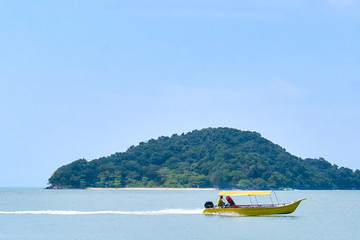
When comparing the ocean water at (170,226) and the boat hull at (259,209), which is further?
the boat hull at (259,209)

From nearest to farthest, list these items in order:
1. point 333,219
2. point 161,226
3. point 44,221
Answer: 1. point 161,226
2. point 44,221
3. point 333,219

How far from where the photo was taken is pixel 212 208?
65.2 metres

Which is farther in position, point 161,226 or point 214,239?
point 161,226

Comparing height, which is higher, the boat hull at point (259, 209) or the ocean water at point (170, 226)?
the boat hull at point (259, 209)

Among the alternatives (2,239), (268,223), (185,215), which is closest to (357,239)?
(268,223)

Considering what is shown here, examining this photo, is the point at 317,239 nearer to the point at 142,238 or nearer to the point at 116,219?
the point at 142,238

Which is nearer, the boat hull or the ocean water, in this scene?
the ocean water

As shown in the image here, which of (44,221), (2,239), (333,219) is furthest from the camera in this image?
(333,219)

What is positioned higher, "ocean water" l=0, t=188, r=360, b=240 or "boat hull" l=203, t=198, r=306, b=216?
"boat hull" l=203, t=198, r=306, b=216

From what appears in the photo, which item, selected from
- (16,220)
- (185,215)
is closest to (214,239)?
(185,215)

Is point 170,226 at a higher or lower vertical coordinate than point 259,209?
lower

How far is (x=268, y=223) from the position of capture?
197 feet

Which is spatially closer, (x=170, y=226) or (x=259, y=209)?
(x=170, y=226)

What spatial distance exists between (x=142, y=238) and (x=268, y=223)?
1582cm
